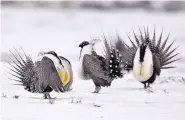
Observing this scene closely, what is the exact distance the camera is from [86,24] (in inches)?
95.7

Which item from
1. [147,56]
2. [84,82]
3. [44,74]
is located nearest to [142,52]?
[147,56]

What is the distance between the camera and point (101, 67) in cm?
227

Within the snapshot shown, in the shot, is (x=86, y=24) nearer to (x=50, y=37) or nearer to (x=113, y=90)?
(x=50, y=37)

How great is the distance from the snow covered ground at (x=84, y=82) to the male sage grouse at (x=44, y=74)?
0.10 feet

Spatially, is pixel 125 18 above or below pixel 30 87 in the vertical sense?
above

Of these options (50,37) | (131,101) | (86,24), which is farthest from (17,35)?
(131,101)

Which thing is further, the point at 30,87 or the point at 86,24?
→ the point at 86,24

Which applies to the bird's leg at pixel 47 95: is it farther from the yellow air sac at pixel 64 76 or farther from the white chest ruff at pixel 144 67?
the white chest ruff at pixel 144 67

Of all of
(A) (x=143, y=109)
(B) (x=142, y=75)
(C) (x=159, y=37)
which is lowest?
(A) (x=143, y=109)

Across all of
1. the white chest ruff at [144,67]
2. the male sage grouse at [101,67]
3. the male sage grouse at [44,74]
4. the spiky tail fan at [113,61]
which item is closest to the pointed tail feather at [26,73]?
the male sage grouse at [44,74]

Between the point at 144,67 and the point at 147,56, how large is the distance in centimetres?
5

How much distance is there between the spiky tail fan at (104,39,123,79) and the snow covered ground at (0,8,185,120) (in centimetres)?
4

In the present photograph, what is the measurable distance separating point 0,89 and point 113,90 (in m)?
0.54

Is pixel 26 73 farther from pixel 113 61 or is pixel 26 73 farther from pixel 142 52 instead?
pixel 142 52
